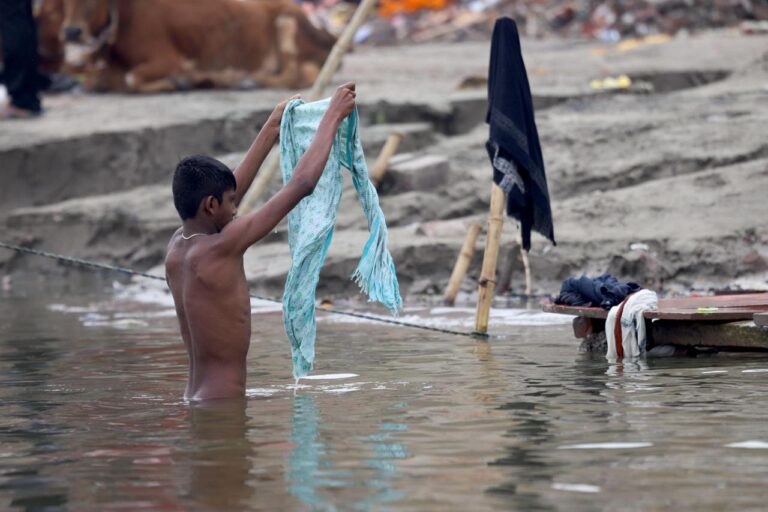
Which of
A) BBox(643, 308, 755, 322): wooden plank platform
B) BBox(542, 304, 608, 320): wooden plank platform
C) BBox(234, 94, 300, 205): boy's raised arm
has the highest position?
BBox(234, 94, 300, 205): boy's raised arm

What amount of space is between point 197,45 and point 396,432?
38.4 ft

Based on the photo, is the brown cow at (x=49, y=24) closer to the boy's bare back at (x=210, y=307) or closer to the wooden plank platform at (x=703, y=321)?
the wooden plank platform at (x=703, y=321)

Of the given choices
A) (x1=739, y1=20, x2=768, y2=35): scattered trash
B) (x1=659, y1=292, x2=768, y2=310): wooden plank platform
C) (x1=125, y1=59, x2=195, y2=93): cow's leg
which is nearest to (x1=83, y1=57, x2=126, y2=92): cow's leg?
(x1=125, y1=59, x2=195, y2=93): cow's leg

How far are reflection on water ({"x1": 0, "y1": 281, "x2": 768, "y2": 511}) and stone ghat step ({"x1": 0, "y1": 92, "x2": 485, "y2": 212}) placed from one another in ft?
20.2

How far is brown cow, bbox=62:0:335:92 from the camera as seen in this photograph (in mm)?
15930

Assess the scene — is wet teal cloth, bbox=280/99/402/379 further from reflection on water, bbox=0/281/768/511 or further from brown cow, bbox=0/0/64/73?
brown cow, bbox=0/0/64/73

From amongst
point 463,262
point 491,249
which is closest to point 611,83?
point 463,262

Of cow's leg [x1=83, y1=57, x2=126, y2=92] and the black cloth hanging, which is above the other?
cow's leg [x1=83, y1=57, x2=126, y2=92]

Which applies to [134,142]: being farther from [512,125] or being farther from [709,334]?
[709,334]

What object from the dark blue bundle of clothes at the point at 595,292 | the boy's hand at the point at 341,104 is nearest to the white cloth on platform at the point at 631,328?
the dark blue bundle of clothes at the point at 595,292

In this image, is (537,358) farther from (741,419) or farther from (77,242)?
(77,242)

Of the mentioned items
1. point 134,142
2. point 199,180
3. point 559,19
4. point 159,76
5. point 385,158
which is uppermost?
point 559,19

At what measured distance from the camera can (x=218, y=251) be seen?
18.1 ft

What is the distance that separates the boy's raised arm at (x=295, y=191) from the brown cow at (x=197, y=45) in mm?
10469
